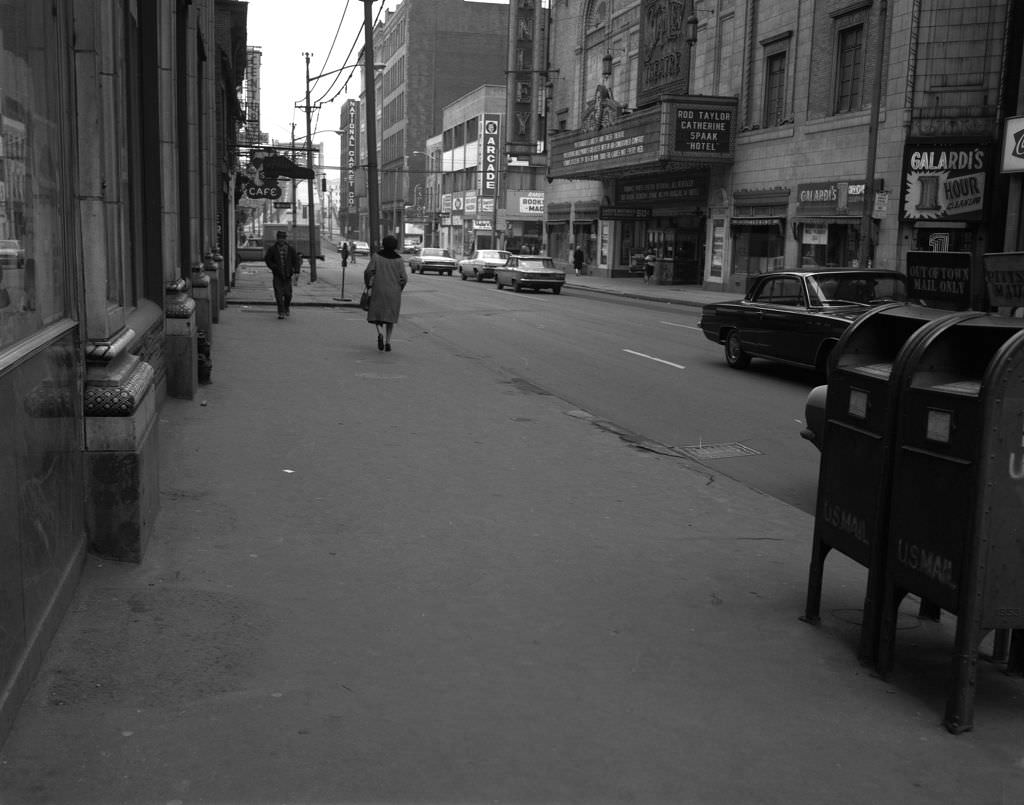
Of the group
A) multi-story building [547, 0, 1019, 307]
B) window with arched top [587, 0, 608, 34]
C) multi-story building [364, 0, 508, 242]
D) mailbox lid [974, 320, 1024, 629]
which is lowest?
mailbox lid [974, 320, 1024, 629]

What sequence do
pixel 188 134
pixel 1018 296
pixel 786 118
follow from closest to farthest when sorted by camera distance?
pixel 1018 296
pixel 188 134
pixel 786 118

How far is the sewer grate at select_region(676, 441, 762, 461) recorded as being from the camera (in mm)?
10219

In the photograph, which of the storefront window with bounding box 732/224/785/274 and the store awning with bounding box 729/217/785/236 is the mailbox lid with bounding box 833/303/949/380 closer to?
the storefront window with bounding box 732/224/785/274

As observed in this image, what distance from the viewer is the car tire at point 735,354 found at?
664 inches

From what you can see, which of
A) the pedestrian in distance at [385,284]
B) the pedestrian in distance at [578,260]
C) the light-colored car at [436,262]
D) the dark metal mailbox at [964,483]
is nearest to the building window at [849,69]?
the pedestrian in distance at [385,284]

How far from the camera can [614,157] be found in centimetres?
4566

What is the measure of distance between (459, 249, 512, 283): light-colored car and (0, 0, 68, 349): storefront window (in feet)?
→ 145

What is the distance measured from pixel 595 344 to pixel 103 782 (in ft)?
57.1

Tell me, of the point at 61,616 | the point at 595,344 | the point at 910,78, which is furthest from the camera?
the point at 910,78

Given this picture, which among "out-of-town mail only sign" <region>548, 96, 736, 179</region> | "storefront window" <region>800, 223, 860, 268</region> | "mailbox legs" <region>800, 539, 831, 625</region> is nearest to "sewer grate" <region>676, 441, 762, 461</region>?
"mailbox legs" <region>800, 539, 831, 625</region>

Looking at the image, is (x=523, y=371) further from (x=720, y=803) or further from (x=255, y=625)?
(x=720, y=803)

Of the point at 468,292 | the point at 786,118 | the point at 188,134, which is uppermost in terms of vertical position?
the point at 786,118

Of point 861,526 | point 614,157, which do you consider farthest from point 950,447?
point 614,157

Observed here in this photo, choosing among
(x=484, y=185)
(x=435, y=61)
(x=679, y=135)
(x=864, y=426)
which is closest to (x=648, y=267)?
(x=679, y=135)
